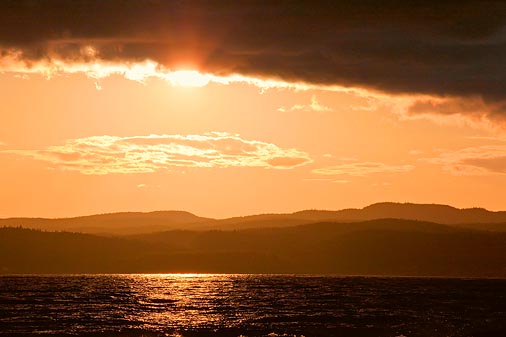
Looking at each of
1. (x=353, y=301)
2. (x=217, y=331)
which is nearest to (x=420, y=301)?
(x=353, y=301)

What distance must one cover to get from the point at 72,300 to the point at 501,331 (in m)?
108

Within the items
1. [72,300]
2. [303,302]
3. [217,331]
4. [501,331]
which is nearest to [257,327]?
[217,331]

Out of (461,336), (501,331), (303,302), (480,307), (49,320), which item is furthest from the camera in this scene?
(303,302)

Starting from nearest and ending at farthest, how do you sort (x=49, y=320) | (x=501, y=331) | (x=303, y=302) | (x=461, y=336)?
(x=461, y=336)
(x=501, y=331)
(x=49, y=320)
(x=303, y=302)

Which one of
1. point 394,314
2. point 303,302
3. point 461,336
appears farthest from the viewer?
point 303,302

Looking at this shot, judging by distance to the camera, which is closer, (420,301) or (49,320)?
(49,320)

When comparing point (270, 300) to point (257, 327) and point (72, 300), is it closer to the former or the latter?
point (72, 300)

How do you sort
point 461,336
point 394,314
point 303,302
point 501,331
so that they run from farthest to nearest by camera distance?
point 303,302 < point 394,314 < point 501,331 < point 461,336

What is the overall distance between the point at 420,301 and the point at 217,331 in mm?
90533

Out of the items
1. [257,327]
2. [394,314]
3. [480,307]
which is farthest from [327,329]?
[480,307]

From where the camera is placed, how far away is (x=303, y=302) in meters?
185

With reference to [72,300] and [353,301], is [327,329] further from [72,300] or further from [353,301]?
[72,300]

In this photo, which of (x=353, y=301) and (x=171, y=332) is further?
(x=353, y=301)

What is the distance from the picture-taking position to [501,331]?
11281 centimetres
